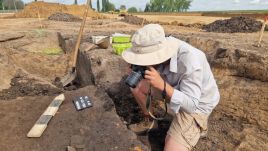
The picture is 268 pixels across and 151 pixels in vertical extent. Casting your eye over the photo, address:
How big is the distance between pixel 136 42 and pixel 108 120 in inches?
38.6

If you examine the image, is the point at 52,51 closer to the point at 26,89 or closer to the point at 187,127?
the point at 26,89

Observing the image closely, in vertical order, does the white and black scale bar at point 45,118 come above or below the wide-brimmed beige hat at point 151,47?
below

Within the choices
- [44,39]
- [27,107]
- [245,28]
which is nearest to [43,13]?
[44,39]

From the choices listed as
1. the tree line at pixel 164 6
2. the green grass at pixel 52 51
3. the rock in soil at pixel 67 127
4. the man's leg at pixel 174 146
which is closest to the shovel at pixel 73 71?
the green grass at pixel 52 51

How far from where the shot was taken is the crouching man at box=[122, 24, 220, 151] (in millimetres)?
2232

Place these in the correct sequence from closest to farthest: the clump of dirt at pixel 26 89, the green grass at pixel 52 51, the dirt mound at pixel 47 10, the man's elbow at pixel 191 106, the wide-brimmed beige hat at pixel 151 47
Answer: the wide-brimmed beige hat at pixel 151 47 < the man's elbow at pixel 191 106 < the clump of dirt at pixel 26 89 < the green grass at pixel 52 51 < the dirt mound at pixel 47 10

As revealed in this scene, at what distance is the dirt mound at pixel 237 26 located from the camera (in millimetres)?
7378

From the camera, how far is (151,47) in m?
2.22

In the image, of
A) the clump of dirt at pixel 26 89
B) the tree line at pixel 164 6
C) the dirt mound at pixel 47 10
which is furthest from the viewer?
the tree line at pixel 164 6

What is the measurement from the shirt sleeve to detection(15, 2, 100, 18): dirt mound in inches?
543

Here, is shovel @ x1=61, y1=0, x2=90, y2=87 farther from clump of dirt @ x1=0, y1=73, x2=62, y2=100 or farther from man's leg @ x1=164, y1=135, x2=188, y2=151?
man's leg @ x1=164, y1=135, x2=188, y2=151

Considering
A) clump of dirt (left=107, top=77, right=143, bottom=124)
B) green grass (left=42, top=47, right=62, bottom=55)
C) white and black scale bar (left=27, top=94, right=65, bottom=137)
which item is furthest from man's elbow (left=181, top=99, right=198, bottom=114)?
green grass (left=42, top=47, right=62, bottom=55)

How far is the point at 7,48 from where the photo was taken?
5328 mm

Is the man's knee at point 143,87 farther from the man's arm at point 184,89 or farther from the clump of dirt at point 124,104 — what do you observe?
the clump of dirt at point 124,104
